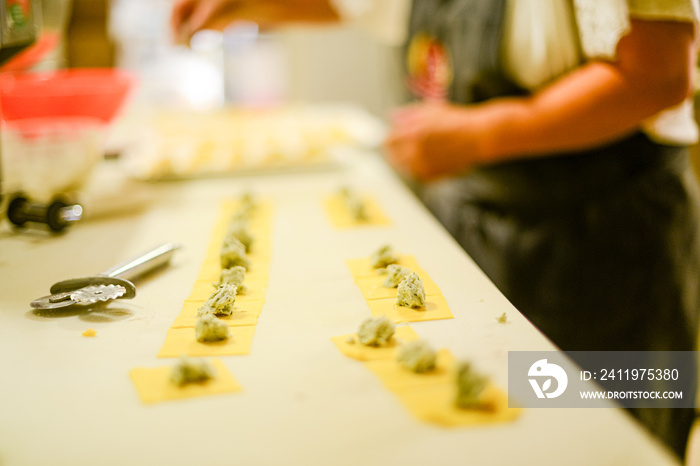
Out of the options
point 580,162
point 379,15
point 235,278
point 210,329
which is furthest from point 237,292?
point 379,15

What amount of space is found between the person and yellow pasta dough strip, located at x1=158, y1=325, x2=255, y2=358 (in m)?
0.66

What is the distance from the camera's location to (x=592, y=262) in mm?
1186

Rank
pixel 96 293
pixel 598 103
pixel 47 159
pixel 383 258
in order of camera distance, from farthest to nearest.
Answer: pixel 47 159, pixel 598 103, pixel 383 258, pixel 96 293

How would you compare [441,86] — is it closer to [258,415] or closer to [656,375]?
[656,375]

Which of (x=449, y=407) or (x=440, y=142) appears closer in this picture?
(x=449, y=407)

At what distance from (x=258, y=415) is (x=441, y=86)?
3.87 feet

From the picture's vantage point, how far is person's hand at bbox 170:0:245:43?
1411mm

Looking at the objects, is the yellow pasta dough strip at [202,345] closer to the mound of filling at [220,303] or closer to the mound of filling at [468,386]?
the mound of filling at [220,303]

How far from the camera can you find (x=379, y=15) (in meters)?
1.73

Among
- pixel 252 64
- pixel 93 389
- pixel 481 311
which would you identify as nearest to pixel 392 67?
pixel 252 64

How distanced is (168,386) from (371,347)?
0.69ft

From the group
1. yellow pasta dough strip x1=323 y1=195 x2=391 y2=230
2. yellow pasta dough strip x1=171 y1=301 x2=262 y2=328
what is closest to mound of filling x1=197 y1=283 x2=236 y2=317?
yellow pasta dough strip x1=171 y1=301 x2=262 y2=328

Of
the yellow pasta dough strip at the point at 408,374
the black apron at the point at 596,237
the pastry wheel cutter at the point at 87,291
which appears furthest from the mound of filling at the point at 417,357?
the black apron at the point at 596,237

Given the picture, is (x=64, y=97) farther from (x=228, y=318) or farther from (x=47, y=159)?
(x=228, y=318)
